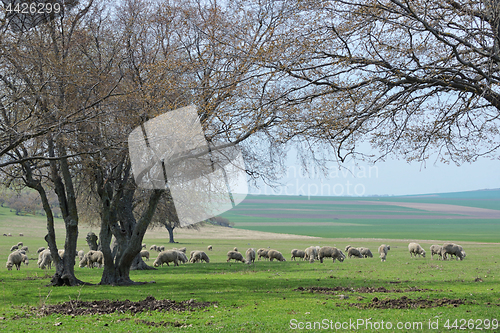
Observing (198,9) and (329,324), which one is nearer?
(329,324)

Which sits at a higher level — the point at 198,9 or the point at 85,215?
the point at 198,9

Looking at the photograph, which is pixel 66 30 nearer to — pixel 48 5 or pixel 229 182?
pixel 48 5

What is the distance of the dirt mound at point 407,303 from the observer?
40.3ft

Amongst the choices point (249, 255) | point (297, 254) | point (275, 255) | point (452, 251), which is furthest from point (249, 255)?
point (452, 251)

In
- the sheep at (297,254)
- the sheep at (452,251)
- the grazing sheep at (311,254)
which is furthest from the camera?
the sheep at (297,254)

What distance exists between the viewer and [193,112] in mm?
14281

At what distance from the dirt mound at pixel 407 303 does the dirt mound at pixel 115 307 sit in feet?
15.7

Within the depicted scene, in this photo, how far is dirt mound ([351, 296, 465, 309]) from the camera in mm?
12289

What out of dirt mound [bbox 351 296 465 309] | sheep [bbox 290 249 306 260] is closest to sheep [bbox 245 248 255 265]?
sheep [bbox 290 249 306 260]

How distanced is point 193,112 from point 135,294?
284 inches

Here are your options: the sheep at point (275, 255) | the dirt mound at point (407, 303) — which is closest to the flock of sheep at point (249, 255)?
the sheep at point (275, 255)

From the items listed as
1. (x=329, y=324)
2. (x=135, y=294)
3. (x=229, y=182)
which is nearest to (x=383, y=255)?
(x=229, y=182)

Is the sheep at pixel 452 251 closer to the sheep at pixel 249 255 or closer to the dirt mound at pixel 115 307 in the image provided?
the sheep at pixel 249 255

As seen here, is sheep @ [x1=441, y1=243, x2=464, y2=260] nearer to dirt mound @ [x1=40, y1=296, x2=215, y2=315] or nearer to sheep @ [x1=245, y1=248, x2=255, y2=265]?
sheep @ [x1=245, y1=248, x2=255, y2=265]
